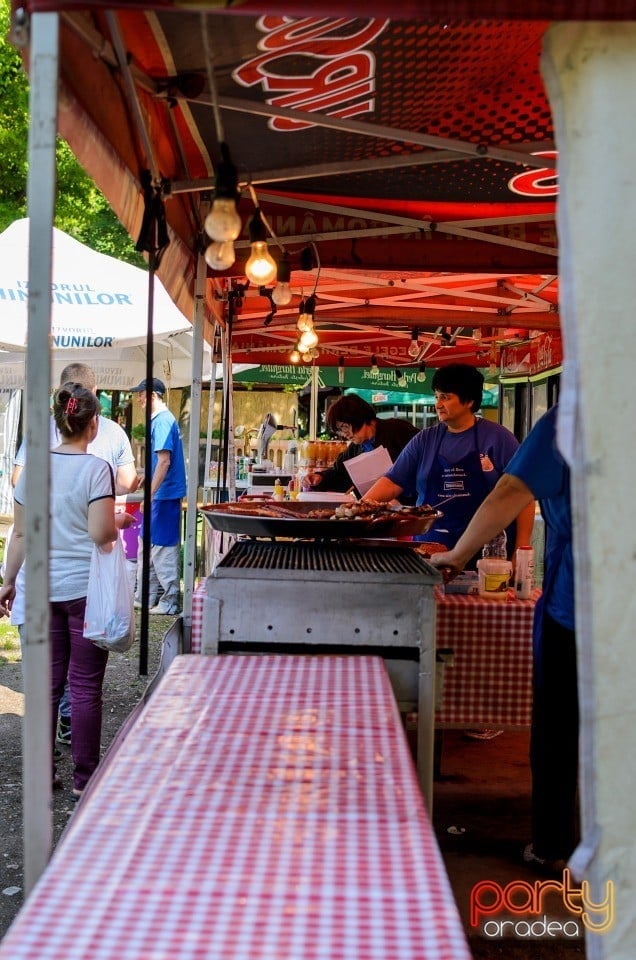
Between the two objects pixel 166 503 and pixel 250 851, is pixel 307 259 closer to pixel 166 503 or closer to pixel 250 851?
pixel 250 851

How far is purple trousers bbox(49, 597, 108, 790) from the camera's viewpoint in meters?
4.07

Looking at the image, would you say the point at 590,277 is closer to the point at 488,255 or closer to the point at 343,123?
the point at 343,123

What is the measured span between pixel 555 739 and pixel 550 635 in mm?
397

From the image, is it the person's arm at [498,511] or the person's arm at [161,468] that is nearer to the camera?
the person's arm at [498,511]

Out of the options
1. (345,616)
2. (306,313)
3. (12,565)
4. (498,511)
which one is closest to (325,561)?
(345,616)

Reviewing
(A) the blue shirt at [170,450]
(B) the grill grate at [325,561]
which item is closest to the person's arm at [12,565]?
(B) the grill grate at [325,561]

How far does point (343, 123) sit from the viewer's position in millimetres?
2957

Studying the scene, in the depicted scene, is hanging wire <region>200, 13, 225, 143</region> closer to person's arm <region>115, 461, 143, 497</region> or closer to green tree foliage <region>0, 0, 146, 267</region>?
person's arm <region>115, 461, 143, 497</region>

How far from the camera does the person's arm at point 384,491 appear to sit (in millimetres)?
5074

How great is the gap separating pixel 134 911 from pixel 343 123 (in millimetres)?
2564

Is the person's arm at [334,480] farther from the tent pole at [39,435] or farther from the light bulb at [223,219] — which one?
the tent pole at [39,435]

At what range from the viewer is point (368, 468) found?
18.2 feet

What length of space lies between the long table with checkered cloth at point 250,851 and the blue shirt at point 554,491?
1066mm

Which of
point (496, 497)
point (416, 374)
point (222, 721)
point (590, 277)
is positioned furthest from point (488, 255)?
point (416, 374)
